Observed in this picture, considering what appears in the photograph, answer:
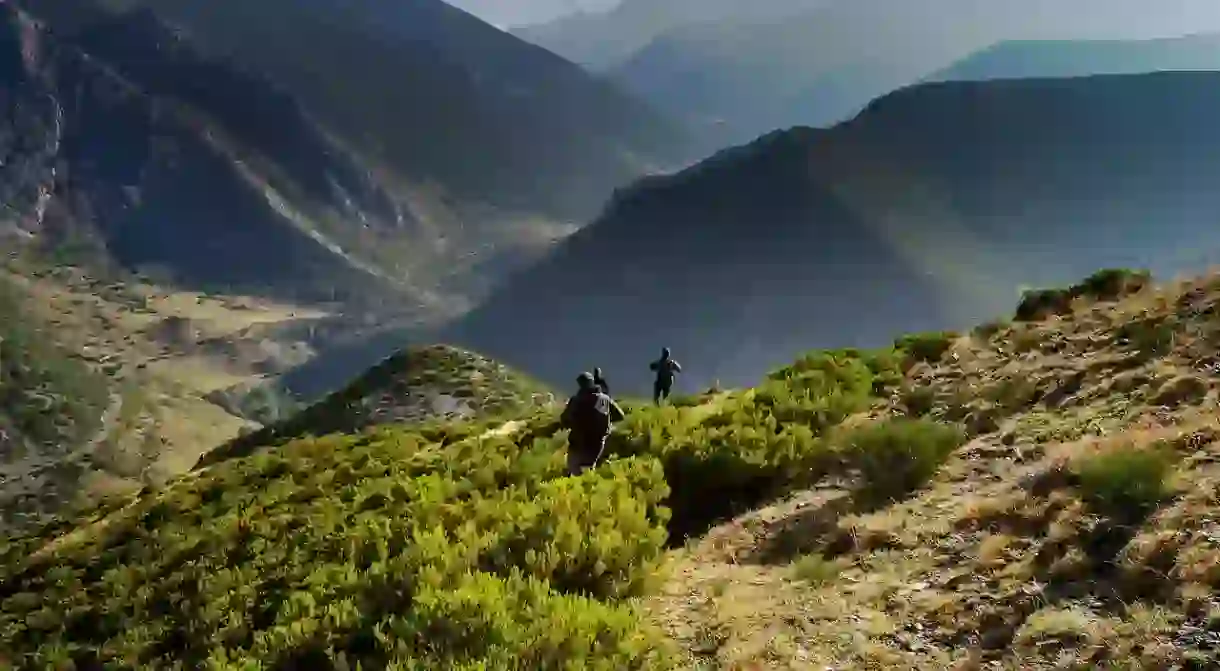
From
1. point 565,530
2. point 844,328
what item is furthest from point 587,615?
point 844,328

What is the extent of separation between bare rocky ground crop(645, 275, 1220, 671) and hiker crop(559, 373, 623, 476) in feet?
8.77

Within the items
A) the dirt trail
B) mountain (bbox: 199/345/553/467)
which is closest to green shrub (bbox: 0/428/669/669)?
mountain (bbox: 199/345/553/467)

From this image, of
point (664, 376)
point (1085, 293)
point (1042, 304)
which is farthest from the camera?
point (664, 376)

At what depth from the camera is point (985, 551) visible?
8.26 meters

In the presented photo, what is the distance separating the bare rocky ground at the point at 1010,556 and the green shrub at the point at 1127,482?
6 centimetres

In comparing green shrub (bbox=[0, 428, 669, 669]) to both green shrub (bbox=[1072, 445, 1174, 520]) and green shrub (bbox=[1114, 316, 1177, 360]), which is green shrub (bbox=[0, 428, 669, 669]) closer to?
green shrub (bbox=[1072, 445, 1174, 520])

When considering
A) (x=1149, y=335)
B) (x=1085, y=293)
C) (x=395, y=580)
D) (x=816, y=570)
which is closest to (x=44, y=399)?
(x=1085, y=293)

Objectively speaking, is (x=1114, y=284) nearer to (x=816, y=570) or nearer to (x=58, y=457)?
(x=816, y=570)

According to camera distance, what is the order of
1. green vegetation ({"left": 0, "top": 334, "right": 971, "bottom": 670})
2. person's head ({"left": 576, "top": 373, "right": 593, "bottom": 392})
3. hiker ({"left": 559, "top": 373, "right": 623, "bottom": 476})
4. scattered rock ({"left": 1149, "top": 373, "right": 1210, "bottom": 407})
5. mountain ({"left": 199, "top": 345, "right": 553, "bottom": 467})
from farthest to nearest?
mountain ({"left": 199, "top": 345, "right": 553, "bottom": 467}), person's head ({"left": 576, "top": 373, "right": 593, "bottom": 392}), hiker ({"left": 559, "top": 373, "right": 623, "bottom": 476}), scattered rock ({"left": 1149, "top": 373, "right": 1210, "bottom": 407}), green vegetation ({"left": 0, "top": 334, "right": 971, "bottom": 670})

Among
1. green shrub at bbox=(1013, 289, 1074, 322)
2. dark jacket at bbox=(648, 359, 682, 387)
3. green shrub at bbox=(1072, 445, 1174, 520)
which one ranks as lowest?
dark jacket at bbox=(648, 359, 682, 387)

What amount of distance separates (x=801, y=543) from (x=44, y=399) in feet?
658

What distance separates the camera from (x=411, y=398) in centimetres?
6112

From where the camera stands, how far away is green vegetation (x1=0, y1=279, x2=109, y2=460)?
6467 inches

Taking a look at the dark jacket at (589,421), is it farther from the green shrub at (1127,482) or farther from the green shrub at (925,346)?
the green shrub at (925,346)
